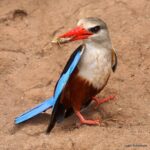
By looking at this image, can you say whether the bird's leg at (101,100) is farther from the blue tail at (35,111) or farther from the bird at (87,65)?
the blue tail at (35,111)

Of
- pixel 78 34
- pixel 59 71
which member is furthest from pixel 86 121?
pixel 59 71

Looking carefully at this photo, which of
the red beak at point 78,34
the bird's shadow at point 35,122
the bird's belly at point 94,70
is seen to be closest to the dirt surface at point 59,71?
the bird's shadow at point 35,122

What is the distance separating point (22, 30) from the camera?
5.99 metres

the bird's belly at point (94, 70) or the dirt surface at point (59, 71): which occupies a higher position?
the bird's belly at point (94, 70)

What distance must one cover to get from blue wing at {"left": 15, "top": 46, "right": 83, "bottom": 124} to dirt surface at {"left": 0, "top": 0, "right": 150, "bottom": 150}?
76 mm

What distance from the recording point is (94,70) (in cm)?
446

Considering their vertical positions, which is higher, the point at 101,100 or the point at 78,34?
the point at 78,34

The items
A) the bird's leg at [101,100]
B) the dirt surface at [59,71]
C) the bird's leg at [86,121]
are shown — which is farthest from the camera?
the bird's leg at [101,100]

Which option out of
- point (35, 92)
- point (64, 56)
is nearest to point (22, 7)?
point (64, 56)

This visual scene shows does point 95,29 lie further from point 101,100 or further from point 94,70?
point 101,100

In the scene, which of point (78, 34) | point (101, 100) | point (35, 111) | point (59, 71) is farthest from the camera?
point (59, 71)

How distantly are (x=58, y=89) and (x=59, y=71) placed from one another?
0.88m

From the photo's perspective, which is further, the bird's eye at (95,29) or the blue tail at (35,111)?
the blue tail at (35,111)

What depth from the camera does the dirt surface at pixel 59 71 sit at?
4.39 metres
